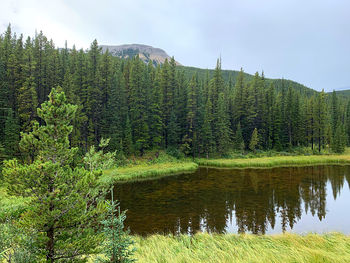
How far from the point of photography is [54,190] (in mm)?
5141

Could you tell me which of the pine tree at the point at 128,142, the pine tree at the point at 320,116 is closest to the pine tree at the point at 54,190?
the pine tree at the point at 128,142

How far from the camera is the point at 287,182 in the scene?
26.1m

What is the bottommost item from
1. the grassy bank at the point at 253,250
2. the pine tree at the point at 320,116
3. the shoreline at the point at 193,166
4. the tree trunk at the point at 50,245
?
the shoreline at the point at 193,166

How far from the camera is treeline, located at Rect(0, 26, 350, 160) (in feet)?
115

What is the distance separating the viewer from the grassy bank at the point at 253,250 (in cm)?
612

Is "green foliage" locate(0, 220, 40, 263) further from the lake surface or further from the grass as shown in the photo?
the grass

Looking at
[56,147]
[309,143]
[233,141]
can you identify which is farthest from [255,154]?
[56,147]

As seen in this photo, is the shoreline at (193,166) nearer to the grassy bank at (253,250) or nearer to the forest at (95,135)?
Answer: the forest at (95,135)

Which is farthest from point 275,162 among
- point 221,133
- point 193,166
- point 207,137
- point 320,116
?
point 320,116

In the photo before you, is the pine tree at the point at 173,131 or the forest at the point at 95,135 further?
the pine tree at the point at 173,131

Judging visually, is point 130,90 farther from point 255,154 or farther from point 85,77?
point 255,154

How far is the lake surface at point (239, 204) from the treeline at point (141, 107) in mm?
16705

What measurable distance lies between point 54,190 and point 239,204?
16.7 m

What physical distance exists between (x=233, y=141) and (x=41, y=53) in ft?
149
